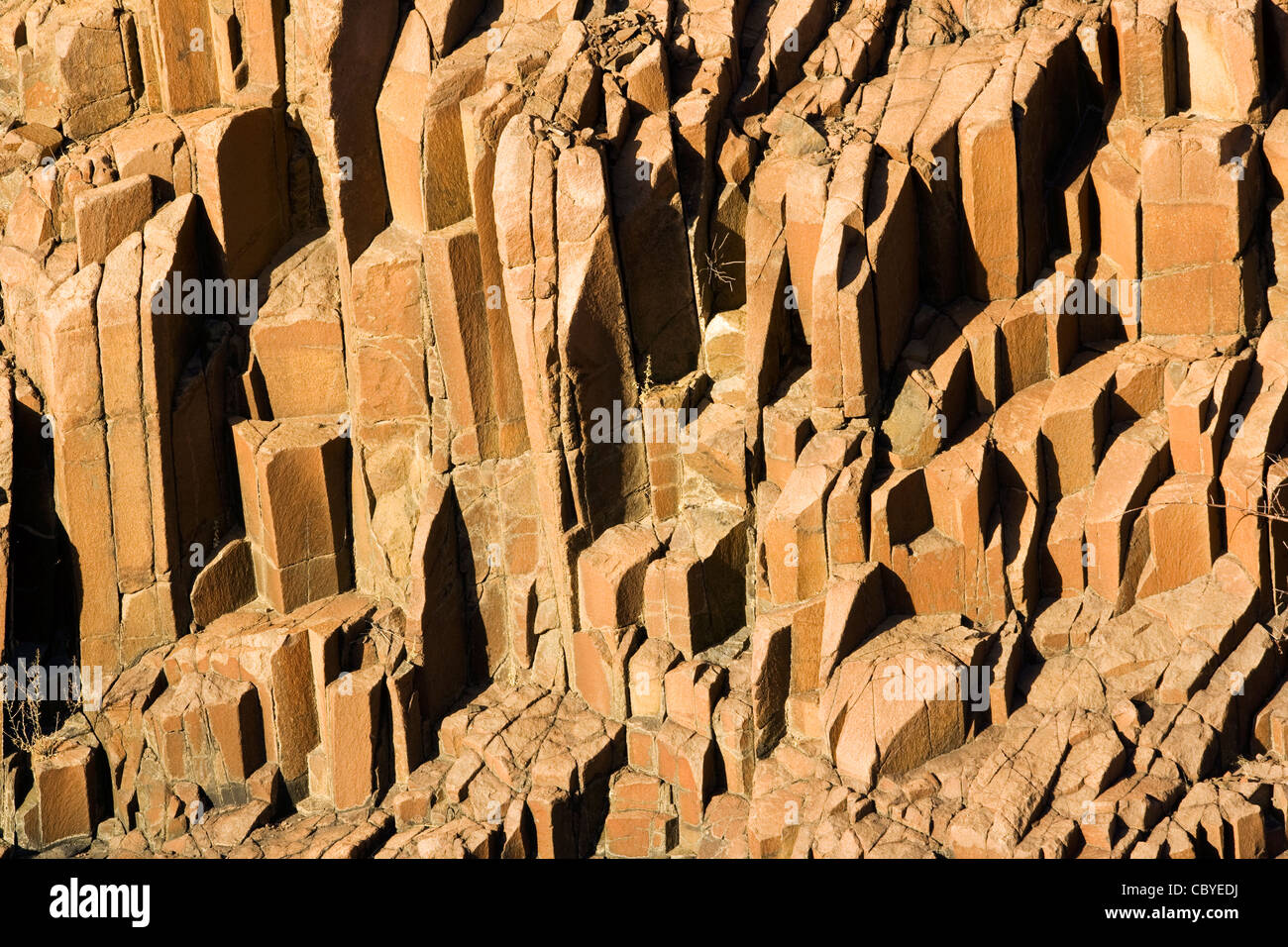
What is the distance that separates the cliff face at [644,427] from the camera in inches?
1206

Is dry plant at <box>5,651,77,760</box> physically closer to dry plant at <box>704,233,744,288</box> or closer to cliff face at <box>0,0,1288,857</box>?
cliff face at <box>0,0,1288,857</box>

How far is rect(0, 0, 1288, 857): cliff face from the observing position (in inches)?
1206

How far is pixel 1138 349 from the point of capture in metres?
31.6

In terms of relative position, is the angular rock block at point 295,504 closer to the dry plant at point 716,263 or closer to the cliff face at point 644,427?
the cliff face at point 644,427

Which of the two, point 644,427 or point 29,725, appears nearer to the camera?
point 644,427

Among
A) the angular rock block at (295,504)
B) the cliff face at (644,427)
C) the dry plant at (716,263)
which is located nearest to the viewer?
the cliff face at (644,427)

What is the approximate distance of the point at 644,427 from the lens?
32.3m

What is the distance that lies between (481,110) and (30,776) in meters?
11.8

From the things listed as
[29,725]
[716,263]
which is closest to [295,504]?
[29,725]

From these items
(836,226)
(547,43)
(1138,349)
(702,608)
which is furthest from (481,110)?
(1138,349)

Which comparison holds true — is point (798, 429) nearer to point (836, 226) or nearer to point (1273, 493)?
point (836, 226)

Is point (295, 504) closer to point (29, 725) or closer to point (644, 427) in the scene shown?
point (29, 725)

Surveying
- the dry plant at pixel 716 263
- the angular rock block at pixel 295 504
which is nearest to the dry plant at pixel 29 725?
the angular rock block at pixel 295 504

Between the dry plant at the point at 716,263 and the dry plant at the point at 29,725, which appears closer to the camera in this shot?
the dry plant at the point at 716,263
